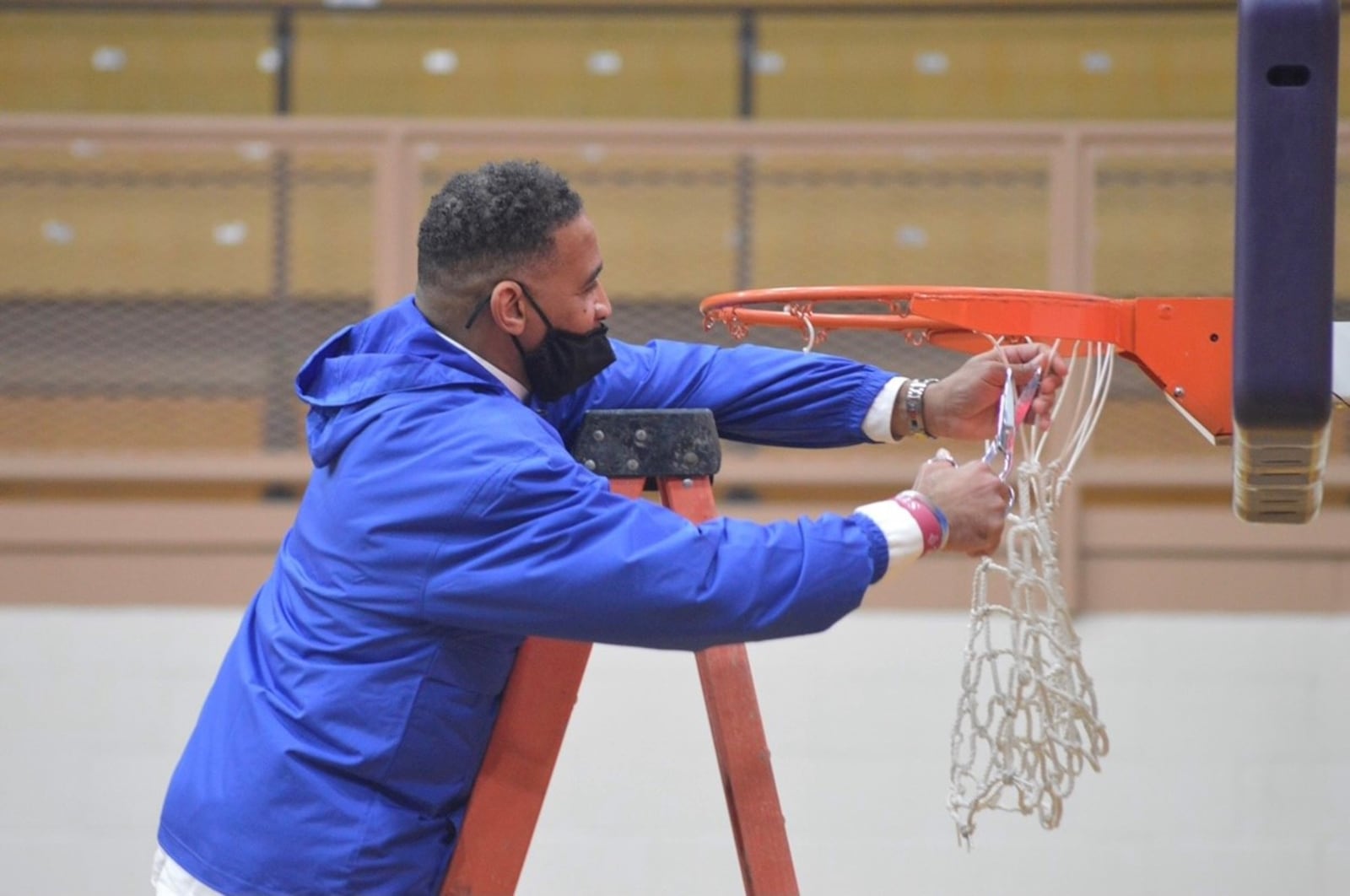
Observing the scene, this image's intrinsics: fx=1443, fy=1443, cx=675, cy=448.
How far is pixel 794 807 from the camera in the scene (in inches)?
125

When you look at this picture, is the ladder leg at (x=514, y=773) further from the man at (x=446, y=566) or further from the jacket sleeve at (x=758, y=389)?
the jacket sleeve at (x=758, y=389)

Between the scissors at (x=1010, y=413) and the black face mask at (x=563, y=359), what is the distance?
505mm

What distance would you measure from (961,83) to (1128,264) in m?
1.40

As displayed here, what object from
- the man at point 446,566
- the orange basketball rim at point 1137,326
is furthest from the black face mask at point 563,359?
the orange basketball rim at point 1137,326

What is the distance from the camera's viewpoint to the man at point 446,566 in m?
1.51

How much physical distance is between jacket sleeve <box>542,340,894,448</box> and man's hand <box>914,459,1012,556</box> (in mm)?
367

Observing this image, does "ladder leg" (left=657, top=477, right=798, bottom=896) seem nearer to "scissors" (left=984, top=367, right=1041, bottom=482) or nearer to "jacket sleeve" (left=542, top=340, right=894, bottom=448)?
"jacket sleeve" (left=542, top=340, right=894, bottom=448)

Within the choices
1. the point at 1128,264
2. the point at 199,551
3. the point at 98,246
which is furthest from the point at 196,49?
the point at 1128,264

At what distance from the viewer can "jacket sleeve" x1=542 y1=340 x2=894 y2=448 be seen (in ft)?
6.56

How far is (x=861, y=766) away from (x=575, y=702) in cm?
165

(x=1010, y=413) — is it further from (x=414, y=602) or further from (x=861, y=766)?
(x=861, y=766)

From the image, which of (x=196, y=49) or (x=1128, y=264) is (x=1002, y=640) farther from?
(x=196, y=49)

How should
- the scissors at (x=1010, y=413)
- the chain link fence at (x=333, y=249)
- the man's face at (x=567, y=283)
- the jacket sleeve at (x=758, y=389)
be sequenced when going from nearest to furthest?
the man's face at (x=567, y=283)
the scissors at (x=1010, y=413)
the jacket sleeve at (x=758, y=389)
the chain link fence at (x=333, y=249)

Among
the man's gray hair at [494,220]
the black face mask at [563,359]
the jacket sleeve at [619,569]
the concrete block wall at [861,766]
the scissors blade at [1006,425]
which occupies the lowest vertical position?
the concrete block wall at [861,766]
